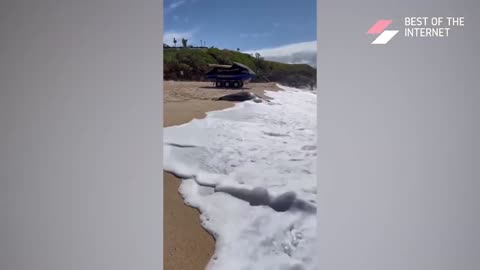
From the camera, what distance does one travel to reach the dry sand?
7.95 feet

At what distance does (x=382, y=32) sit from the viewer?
239 cm

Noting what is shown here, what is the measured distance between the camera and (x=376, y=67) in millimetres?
2389

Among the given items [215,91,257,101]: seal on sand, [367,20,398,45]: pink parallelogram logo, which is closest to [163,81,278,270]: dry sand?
[215,91,257,101]: seal on sand

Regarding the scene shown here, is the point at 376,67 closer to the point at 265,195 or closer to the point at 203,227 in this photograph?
the point at 265,195

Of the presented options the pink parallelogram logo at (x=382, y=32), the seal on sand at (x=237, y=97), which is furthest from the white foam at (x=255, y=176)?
the pink parallelogram logo at (x=382, y=32)

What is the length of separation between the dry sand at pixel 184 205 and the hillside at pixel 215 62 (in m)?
0.06

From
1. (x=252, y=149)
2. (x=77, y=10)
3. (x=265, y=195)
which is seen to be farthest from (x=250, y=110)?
(x=77, y=10)

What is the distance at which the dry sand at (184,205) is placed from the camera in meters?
2.42

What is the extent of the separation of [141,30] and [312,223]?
5.27ft

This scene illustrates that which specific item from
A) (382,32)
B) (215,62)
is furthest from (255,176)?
(382,32)

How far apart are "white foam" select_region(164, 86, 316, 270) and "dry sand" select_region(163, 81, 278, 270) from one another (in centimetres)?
5

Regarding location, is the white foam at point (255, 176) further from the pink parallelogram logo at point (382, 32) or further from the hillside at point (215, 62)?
the pink parallelogram logo at point (382, 32)

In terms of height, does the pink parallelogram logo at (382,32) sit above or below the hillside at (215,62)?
above

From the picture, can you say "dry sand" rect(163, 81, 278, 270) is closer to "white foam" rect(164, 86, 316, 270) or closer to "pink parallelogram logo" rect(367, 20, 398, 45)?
"white foam" rect(164, 86, 316, 270)
